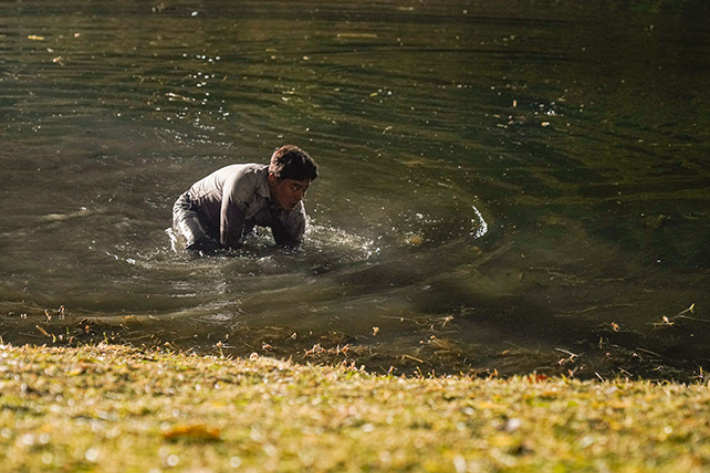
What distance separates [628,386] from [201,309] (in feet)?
13.5

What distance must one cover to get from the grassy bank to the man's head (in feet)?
9.78

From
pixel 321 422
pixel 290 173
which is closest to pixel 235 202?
pixel 290 173

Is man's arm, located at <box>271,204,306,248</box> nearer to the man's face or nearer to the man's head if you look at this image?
the man's face

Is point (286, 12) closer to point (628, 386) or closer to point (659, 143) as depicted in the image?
point (659, 143)

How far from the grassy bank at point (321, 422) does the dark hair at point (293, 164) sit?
2.97 m

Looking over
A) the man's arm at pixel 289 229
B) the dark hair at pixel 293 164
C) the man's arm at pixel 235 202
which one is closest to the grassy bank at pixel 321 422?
the dark hair at pixel 293 164

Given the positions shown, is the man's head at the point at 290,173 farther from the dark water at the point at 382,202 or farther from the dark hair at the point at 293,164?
the dark water at the point at 382,202

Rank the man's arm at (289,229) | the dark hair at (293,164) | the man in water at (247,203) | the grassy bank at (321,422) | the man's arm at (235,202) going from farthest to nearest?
the man's arm at (289,229) < the man's arm at (235,202) < the man in water at (247,203) < the dark hair at (293,164) < the grassy bank at (321,422)

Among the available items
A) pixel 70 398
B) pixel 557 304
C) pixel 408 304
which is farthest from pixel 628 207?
pixel 70 398

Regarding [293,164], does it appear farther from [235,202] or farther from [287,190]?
[235,202]

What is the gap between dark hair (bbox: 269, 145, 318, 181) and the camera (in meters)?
7.84

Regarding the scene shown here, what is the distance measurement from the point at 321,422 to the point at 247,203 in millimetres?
4612

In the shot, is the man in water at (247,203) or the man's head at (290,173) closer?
the man's head at (290,173)

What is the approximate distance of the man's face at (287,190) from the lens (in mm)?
8023
